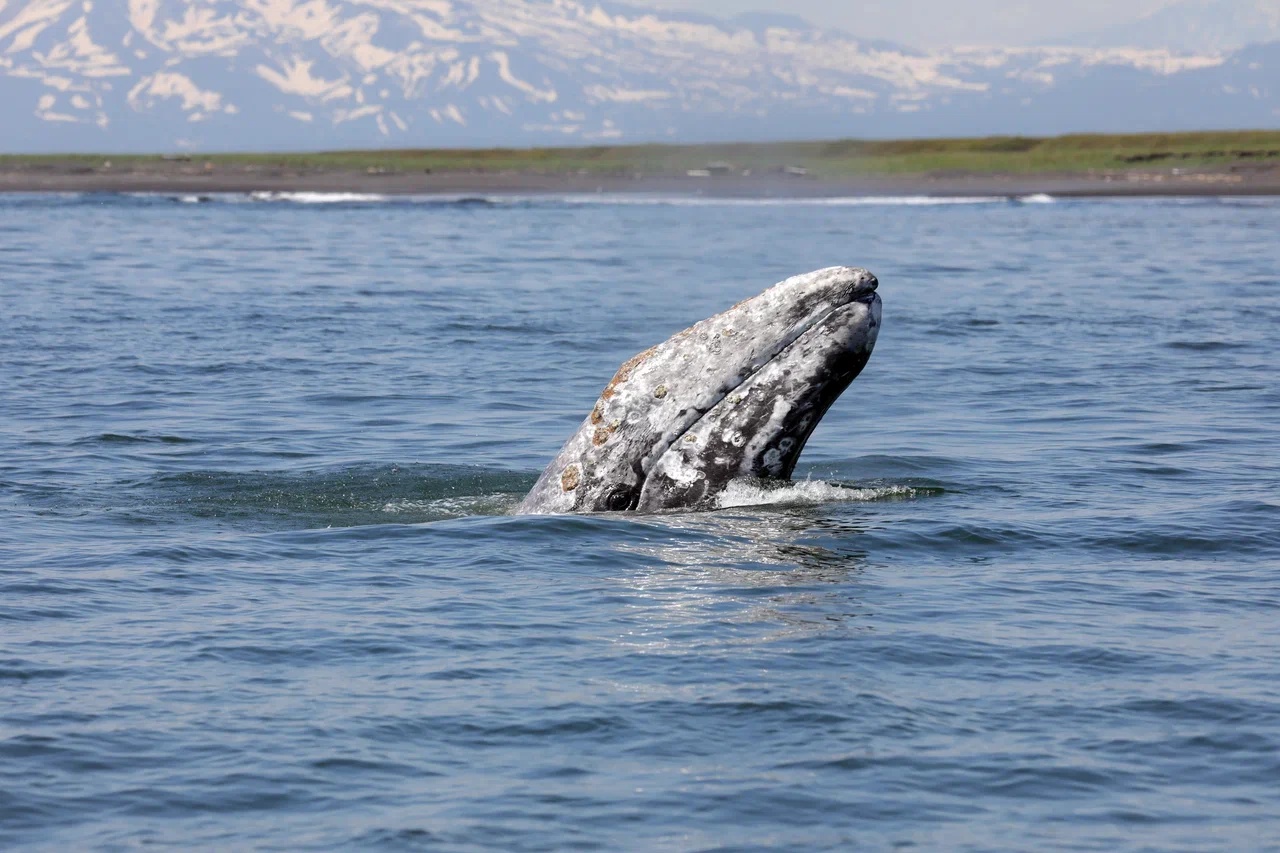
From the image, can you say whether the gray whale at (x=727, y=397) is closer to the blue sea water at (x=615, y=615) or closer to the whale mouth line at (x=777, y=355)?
the whale mouth line at (x=777, y=355)

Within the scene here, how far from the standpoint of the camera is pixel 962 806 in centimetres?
595

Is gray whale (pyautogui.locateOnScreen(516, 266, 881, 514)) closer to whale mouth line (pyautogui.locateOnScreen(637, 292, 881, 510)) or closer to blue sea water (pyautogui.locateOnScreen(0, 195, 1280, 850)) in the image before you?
whale mouth line (pyautogui.locateOnScreen(637, 292, 881, 510))

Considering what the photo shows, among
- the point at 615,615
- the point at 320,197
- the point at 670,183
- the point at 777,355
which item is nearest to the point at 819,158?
the point at 670,183

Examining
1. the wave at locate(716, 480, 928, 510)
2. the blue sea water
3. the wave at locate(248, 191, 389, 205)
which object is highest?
the wave at locate(248, 191, 389, 205)

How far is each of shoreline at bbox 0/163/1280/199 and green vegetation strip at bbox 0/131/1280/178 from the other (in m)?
1.72

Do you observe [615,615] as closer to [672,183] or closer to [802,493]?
[802,493]

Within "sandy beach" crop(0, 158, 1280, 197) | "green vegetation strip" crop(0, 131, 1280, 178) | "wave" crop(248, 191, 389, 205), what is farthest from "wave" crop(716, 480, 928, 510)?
"green vegetation strip" crop(0, 131, 1280, 178)

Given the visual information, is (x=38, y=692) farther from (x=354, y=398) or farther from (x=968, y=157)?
(x=968, y=157)

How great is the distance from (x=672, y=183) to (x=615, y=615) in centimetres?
7342

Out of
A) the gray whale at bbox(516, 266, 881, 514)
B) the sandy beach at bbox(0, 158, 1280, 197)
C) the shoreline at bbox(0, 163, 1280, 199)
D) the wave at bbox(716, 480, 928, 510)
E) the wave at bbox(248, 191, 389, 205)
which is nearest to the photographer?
the gray whale at bbox(516, 266, 881, 514)

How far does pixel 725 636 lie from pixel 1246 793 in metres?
2.60

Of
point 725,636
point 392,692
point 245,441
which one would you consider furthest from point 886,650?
point 245,441

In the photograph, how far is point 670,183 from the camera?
265ft

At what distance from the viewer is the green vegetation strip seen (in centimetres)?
8262
